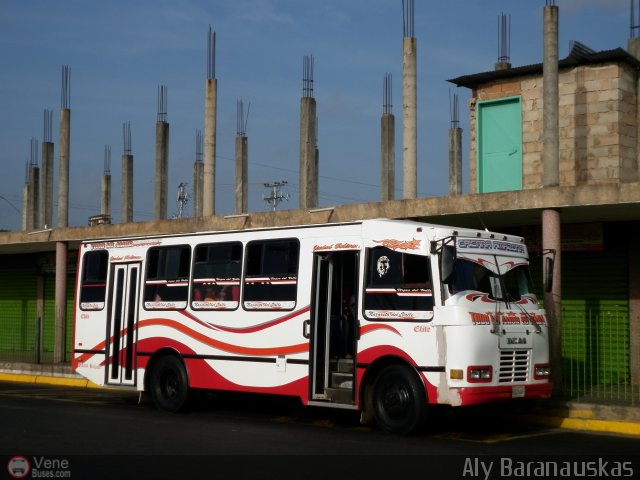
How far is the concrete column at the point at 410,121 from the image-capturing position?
21.6 meters

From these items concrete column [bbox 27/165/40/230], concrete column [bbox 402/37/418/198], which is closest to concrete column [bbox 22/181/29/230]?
concrete column [bbox 27/165/40/230]

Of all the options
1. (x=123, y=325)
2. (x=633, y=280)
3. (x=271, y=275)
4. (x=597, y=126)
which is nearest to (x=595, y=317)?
(x=633, y=280)

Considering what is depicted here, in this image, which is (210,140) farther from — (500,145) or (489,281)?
(489,281)

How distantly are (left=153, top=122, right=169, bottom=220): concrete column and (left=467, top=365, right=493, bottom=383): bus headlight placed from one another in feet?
78.6

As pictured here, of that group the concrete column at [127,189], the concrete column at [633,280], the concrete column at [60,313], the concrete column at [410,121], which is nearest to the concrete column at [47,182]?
the concrete column at [127,189]

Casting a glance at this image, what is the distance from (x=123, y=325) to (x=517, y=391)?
24.7 ft

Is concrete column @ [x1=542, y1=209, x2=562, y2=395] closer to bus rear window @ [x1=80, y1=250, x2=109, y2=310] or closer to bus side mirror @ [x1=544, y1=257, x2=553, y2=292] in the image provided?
bus side mirror @ [x1=544, y1=257, x2=553, y2=292]

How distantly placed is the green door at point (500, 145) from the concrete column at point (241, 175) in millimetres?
20478

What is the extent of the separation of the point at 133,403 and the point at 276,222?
4.98 m

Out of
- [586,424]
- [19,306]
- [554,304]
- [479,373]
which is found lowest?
[586,424]

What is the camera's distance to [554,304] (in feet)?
52.3

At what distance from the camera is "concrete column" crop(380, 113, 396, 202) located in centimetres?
3594

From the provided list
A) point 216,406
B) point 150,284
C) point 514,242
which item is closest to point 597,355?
point 514,242

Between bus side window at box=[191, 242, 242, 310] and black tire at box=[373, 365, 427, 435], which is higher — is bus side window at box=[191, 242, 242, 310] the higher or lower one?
the higher one
